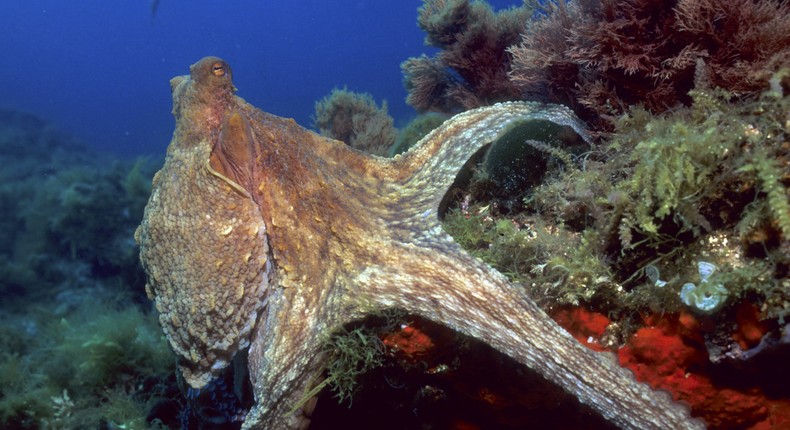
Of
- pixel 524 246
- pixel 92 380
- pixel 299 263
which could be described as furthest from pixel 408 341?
pixel 92 380

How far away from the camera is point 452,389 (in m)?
3.23

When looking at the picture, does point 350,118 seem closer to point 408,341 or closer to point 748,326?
point 408,341

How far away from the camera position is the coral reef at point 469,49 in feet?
16.6

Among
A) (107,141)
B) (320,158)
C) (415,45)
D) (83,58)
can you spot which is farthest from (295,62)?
(320,158)

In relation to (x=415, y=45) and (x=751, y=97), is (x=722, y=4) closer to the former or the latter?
(x=751, y=97)

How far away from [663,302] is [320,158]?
7.68ft

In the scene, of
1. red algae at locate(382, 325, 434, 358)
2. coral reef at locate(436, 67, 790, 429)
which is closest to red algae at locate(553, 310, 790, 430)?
coral reef at locate(436, 67, 790, 429)

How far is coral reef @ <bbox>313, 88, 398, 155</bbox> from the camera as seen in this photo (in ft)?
20.5

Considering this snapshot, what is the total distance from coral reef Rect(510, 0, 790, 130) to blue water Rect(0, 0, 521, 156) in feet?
202

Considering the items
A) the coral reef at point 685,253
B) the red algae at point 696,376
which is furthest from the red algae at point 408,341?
the red algae at point 696,376

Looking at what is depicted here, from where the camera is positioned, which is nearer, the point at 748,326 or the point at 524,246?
the point at 748,326

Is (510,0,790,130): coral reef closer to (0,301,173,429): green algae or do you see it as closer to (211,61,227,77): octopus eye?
(211,61,227,77): octopus eye

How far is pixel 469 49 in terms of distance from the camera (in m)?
5.21

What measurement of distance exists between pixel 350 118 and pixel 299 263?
4.26 m
